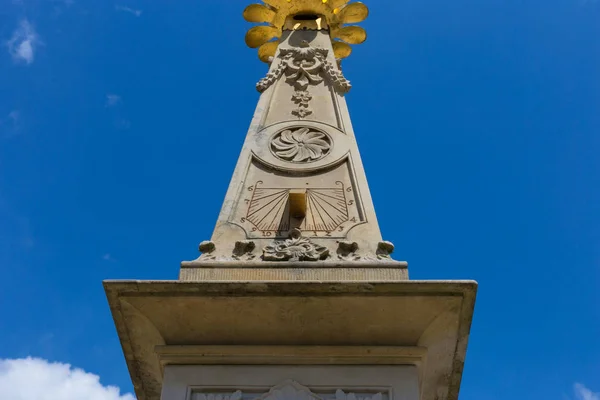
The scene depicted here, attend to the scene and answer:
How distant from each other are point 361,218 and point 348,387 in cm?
215

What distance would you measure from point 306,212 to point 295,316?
1697 mm

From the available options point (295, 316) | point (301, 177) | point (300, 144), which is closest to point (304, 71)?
point (300, 144)

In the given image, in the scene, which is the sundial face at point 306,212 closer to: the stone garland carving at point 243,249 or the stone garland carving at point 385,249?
the stone garland carving at point 243,249

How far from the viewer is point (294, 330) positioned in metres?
6.28

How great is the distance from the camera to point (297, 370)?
241 inches

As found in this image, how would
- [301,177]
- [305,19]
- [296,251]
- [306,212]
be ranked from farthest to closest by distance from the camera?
[305,19], [301,177], [306,212], [296,251]

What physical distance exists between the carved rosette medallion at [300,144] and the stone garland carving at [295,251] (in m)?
1.82

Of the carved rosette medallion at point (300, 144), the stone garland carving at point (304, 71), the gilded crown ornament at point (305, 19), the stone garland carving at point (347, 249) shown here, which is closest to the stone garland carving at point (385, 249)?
the stone garland carving at point (347, 249)

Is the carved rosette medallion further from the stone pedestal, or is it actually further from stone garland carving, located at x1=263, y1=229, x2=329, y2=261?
the stone pedestal

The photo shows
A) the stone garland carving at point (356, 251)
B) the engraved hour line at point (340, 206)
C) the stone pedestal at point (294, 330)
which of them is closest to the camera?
the stone pedestal at point (294, 330)

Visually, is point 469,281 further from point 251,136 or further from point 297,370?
point 251,136

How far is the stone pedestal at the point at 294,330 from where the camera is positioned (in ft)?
19.8

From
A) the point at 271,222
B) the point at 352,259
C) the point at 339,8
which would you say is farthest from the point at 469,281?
the point at 339,8

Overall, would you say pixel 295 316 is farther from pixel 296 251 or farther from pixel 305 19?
pixel 305 19
